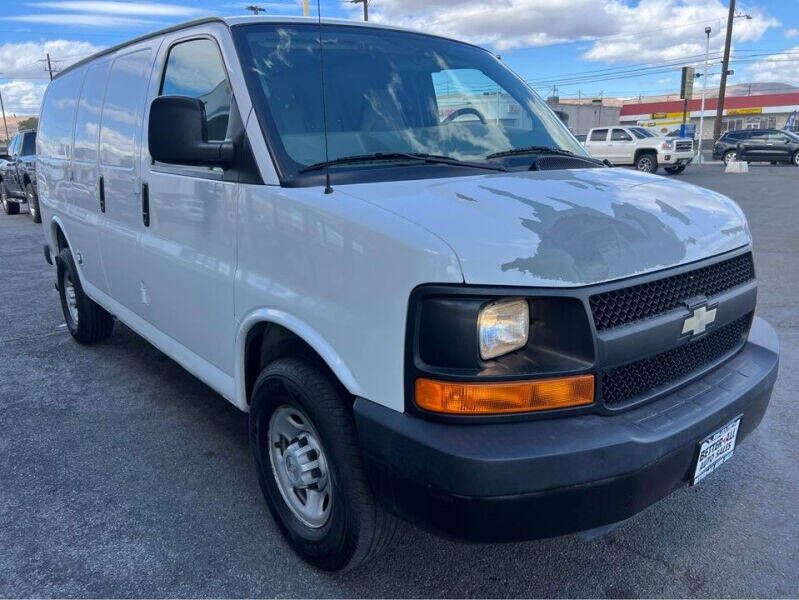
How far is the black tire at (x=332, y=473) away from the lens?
2.13m

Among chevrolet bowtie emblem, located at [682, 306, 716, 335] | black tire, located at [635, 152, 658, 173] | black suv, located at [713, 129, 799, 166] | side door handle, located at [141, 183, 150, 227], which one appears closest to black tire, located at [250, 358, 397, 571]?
chevrolet bowtie emblem, located at [682, 306, 716, 335]

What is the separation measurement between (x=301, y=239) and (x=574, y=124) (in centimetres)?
6274

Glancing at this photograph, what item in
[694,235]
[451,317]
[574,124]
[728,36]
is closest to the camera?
[451,317]

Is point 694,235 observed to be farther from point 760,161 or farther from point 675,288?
point 760,161

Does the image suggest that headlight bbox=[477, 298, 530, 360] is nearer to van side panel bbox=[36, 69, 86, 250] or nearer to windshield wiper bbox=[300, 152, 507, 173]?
windshield wiper bbox=[300, 152, 507, 173]

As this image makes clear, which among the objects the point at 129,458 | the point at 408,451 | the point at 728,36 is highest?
the point at 728,36

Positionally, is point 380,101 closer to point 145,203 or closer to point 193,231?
point 193,231

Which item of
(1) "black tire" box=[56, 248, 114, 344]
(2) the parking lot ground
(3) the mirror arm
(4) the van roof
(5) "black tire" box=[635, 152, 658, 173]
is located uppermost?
(4) the van roof

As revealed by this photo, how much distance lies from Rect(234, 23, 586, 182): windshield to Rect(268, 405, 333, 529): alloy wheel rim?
96cm

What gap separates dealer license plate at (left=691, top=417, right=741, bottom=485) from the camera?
2.15m

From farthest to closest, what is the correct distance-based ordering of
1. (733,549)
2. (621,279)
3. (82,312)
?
(82,312)
(733,549)
(621,279)

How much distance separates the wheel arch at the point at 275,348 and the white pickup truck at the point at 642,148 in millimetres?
21705

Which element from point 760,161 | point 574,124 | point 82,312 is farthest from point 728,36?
point 82,312

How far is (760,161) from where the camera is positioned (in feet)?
96.0
